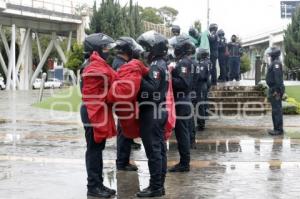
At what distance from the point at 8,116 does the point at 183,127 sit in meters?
10.4

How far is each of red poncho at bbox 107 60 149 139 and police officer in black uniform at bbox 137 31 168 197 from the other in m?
0.11

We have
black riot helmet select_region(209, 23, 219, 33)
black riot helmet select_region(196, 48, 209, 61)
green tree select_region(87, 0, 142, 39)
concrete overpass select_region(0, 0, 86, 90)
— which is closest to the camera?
black riot helmet select_region(196, 48, 209, 61)

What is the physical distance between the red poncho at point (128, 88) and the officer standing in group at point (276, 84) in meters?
6.39

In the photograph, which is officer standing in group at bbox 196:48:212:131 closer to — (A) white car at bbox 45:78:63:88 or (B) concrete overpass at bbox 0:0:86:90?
(B) concrete overpass at bbox 0:0:86:90

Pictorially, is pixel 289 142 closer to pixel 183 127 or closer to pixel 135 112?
pixel 183 127

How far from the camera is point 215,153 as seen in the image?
35.0 feet

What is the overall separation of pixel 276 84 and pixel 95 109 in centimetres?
693

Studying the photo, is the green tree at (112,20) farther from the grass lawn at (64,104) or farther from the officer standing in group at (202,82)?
the officer standing in group at (202,82)

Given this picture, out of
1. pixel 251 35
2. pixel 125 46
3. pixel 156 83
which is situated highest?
pixel 251 35

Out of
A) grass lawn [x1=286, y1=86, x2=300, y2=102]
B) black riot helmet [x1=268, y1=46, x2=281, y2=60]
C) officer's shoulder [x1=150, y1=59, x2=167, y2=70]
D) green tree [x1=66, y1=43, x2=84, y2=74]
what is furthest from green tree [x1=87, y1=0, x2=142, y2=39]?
officer's shoulder [x1=150, y1=59, x2=167, y2=70]

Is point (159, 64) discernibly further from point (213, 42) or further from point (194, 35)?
point (213, 42)

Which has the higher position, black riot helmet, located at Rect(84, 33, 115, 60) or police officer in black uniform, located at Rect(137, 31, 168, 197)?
black riot helmet, located at Rect(84, 33, 115, 60)

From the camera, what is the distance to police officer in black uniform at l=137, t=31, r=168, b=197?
282 inches

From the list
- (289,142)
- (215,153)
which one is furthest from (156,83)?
(289,142)
